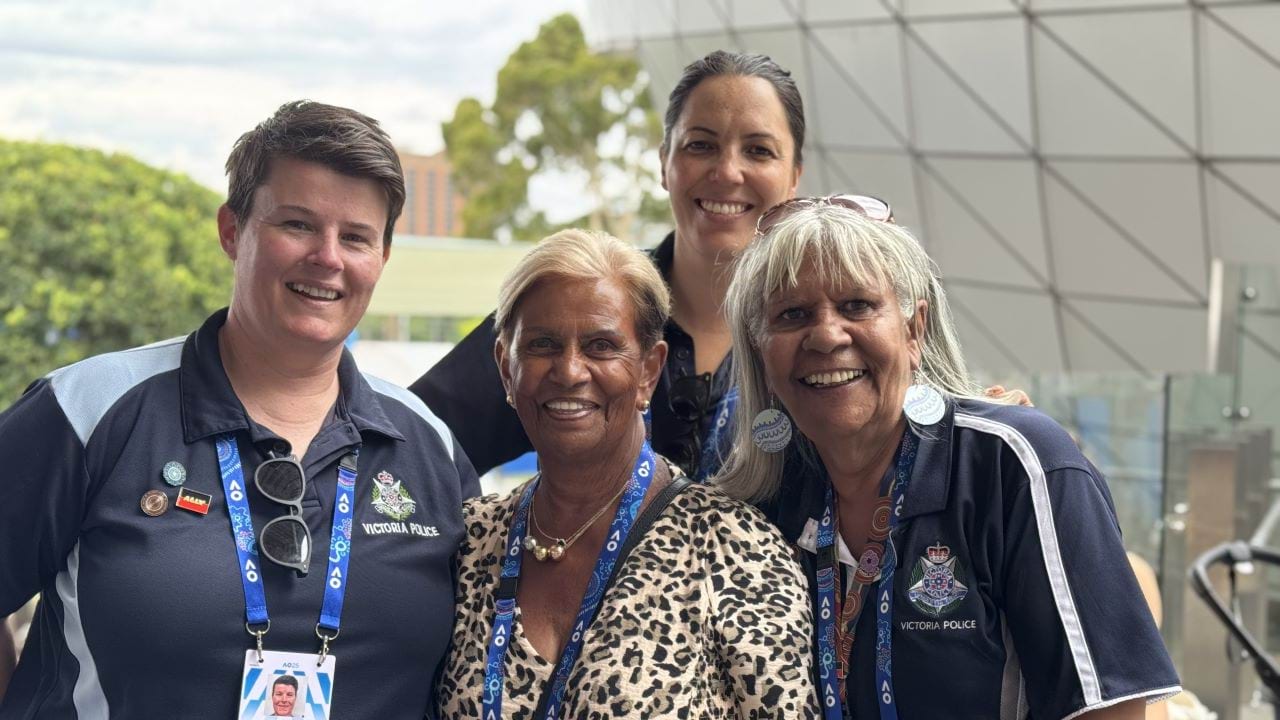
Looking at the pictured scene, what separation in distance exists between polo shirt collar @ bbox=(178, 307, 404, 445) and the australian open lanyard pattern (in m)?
1.45

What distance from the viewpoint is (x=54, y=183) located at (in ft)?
99.2

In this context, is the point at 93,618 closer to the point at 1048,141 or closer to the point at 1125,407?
the point at 1125,407

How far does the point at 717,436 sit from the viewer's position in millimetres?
4645

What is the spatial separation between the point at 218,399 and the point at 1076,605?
2.57m

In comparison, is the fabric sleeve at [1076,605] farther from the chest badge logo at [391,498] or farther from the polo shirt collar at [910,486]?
the chest badge logo at [391,498]

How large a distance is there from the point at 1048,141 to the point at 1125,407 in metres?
5.98

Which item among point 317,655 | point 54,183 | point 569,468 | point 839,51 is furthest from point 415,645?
point 54,183

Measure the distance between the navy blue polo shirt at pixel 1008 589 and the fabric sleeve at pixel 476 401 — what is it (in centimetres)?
191

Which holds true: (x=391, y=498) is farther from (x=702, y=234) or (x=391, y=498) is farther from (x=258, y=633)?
(x=702, y=234)

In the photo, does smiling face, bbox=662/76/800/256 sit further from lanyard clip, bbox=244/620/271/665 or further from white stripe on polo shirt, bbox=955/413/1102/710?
lanyard clip, bbox=244/620/271/665

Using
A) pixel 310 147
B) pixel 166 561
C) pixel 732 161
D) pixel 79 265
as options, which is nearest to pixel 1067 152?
pixel 732 161

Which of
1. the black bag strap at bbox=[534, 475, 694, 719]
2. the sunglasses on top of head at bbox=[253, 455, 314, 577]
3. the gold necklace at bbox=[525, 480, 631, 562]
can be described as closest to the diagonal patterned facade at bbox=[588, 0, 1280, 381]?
the black bag strap at bbox=[534, 475, 694, 719]

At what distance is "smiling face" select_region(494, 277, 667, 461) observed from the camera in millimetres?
3850

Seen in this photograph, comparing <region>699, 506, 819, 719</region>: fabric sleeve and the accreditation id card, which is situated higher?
<region>699, 506, 819, 719</region>: fabric sleeve
